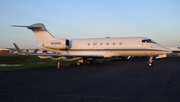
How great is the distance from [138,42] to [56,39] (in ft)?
34.7

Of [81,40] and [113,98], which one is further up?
[81,40]

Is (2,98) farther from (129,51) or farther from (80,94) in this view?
(129,51)

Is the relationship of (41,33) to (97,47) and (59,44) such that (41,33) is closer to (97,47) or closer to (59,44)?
(59,44)

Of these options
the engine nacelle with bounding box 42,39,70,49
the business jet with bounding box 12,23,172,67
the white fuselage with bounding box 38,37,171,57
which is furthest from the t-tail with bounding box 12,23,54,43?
the engine nacelle with bounding box 42,39,70,49

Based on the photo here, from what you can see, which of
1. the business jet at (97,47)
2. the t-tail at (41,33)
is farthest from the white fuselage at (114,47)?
the t-tail at (41,33)

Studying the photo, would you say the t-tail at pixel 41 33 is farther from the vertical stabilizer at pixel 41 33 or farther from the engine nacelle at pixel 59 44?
the engine nacelle at pixel 59 44

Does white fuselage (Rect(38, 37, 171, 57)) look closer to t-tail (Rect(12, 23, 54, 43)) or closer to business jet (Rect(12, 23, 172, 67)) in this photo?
business jet (Rect(12, 23, 172, 67))

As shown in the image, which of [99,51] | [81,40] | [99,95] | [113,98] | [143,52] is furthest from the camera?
[81,40]

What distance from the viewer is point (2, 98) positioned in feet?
23.4

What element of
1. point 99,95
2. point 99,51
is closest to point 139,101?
point 99,95

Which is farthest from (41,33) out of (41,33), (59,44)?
(59,44)

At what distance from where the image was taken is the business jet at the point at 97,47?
21.2 meters

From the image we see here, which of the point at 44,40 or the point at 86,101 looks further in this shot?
the point at 44,40

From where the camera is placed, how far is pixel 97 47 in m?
23.9
